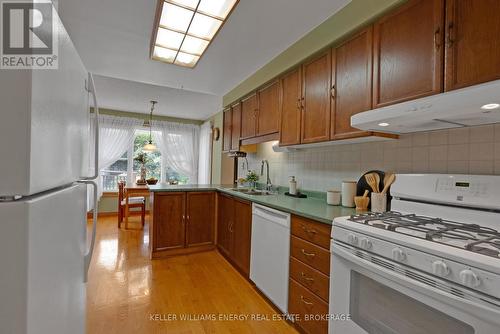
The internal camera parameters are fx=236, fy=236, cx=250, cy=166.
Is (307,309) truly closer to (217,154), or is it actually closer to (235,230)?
(235,230)

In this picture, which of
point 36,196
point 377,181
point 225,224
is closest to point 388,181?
Answer: point 377,181

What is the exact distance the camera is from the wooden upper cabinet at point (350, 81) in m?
1.59

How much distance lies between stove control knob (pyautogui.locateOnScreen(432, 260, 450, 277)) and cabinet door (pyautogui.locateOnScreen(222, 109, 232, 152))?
3.20 meters

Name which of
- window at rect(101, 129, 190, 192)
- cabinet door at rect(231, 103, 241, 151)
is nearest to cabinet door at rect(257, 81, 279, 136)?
cabinet door at rect(231, 103, 241, 151)

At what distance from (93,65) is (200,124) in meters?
3.45

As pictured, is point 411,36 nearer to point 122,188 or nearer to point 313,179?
point 313,179

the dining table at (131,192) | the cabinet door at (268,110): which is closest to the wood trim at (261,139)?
the cabinet door at (268,110)

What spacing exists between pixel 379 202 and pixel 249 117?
202 cm

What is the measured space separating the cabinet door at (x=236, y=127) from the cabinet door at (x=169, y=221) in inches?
42.6

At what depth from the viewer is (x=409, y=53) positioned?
Result: 136cm

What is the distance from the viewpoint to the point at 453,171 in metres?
1.40

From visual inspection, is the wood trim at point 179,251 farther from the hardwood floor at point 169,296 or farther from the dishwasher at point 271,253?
the dishwasher at point 271,253

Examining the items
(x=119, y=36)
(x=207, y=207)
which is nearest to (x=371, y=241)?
(x=207, y=207)

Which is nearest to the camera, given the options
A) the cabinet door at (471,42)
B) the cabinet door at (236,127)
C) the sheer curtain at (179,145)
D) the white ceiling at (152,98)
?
the cabinet door at (471,42)
